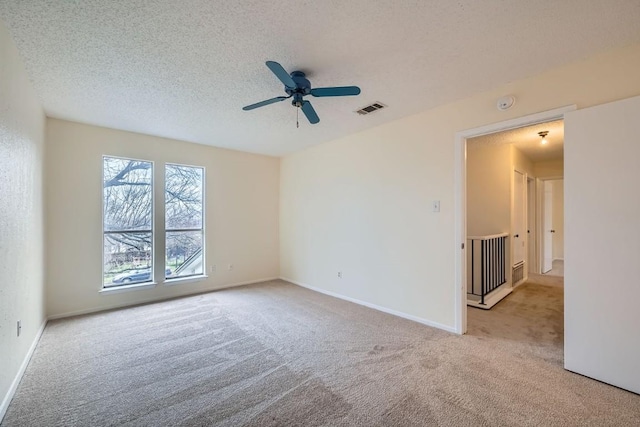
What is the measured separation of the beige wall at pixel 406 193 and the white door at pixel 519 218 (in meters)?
2.76

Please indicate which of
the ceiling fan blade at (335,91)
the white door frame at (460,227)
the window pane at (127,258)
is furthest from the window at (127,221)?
the white door frame at (460,227)

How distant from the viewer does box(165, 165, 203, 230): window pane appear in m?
4.53

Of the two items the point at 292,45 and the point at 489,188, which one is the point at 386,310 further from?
the point at 292,45

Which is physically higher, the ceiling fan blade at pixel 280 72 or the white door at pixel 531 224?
the ceiling fan blade at pixel 280 72

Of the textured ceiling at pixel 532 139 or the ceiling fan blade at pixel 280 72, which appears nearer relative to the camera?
the ceiling fan blade at pixel 280 72

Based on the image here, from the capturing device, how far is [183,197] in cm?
469

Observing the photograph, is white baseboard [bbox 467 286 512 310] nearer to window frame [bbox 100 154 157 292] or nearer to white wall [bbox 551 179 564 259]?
white wall [bbox 551 179 564 259]

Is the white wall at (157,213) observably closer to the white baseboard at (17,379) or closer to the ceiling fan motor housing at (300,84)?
the white baseboard at (17,379)

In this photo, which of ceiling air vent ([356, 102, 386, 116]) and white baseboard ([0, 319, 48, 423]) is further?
ceiling air vent ([356, 102, 386, 116])

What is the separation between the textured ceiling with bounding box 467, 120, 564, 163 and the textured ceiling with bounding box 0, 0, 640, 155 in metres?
1.48

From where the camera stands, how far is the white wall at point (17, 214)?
6.23ft

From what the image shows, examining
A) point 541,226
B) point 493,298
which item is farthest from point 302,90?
point 541,226

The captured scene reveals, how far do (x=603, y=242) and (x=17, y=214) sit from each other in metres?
4.66

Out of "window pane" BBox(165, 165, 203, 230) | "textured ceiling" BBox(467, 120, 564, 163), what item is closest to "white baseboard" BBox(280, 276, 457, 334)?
"window pane" BBox(165, 165, 203, 230)
